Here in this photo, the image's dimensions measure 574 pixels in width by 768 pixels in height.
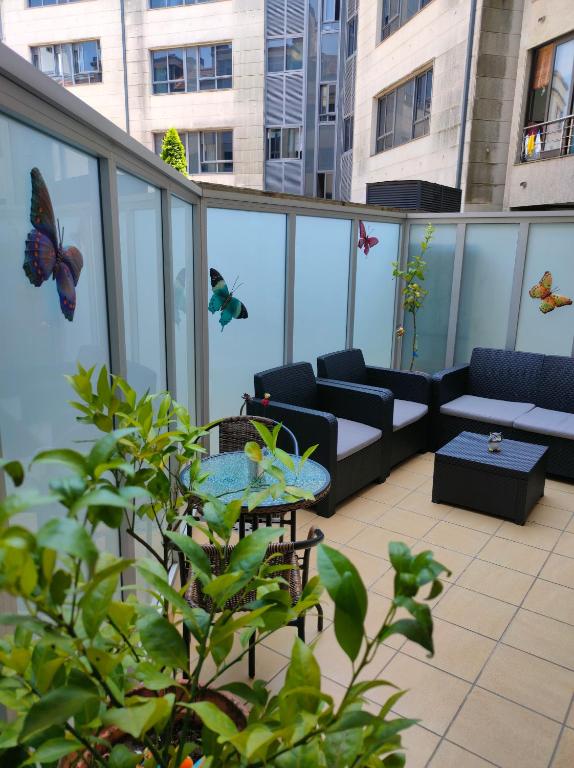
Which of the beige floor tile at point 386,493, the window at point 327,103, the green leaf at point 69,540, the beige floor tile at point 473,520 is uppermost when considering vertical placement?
the window at point 327,103

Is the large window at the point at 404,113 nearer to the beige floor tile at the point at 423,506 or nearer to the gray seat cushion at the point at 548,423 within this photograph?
the gray seat cushion at the point at 548,423

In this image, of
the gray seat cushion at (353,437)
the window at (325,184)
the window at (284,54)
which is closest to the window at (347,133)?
the window at (325,184)

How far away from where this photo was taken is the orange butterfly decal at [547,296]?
5430 millimetres

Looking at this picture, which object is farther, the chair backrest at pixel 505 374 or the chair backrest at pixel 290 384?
the chair backrest at pixel 505 374

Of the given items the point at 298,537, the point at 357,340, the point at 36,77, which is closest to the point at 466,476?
the point at 298,537

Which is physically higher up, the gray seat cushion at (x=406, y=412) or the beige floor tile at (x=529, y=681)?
the gray seat cushion at (x=406, y=412)

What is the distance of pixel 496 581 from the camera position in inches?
132

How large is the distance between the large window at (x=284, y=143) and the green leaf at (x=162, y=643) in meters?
18.0

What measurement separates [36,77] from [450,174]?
968cm

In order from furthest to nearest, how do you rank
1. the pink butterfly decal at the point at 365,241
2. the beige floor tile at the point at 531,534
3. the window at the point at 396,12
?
the window at the point at 396,12
the pink butterfly decal at the point at 365,241
the beige floor tile at the point at 531,534

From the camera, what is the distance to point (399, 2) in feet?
37.4

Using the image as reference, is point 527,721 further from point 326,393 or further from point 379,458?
point 326,393

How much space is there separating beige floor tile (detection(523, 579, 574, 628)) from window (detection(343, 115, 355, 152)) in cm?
1526

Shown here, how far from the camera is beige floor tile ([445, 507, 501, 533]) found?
4.02 m
